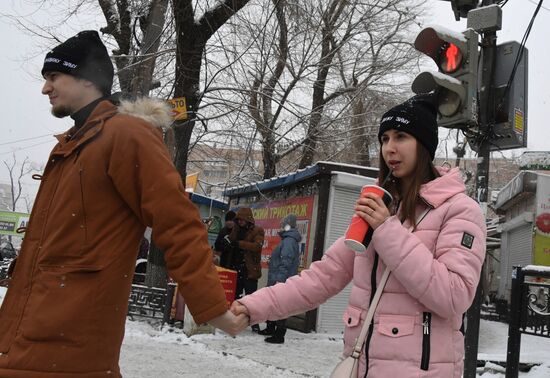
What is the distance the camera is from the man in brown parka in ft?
6.31

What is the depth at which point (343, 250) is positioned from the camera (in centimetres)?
238

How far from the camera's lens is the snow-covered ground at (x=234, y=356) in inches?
251

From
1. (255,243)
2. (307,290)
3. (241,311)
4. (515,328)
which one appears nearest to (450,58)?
(515,328)

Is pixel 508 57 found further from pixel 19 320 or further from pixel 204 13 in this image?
pixel 204 13

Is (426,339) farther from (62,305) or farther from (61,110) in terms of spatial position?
(61,110)

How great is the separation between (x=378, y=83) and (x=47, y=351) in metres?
17.1

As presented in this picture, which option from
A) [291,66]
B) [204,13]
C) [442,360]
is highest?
[291,66]

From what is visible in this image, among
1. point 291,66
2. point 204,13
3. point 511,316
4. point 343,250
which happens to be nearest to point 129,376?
point 511,316

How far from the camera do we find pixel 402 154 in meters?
2.23

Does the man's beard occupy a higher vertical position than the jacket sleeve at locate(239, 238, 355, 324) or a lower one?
higher

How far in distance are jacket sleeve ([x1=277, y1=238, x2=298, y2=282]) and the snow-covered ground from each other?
3.64 ft

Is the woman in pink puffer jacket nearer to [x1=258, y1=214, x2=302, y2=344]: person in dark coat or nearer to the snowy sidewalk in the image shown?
the snowy sidewalk

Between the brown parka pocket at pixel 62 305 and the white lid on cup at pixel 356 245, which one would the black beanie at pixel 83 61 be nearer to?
the brown parka pocket at pixel 62 305

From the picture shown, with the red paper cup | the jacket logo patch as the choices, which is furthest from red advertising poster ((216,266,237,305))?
the jacket logo patch
